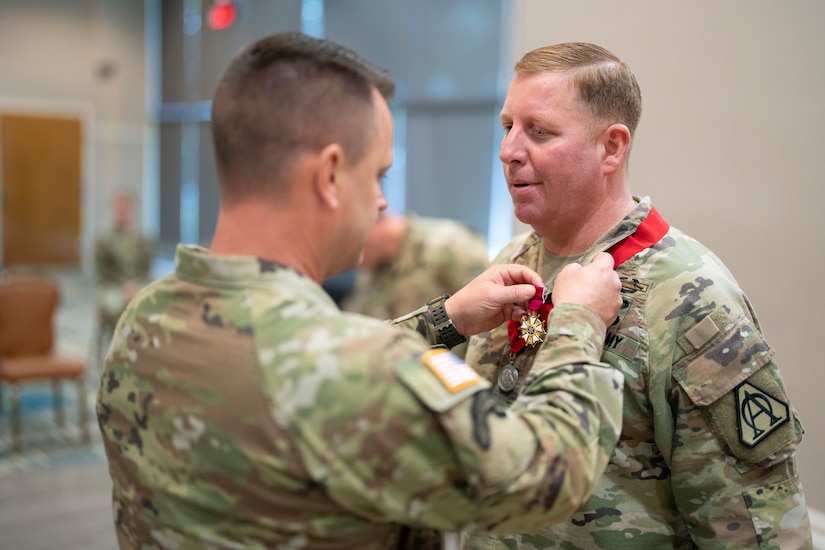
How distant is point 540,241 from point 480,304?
1.03 feet

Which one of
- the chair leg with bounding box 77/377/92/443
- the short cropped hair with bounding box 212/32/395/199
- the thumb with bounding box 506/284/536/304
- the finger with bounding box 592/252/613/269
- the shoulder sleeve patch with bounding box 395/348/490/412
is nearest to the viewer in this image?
the shoulder sleeve patch with bounding box 395/348/490/412

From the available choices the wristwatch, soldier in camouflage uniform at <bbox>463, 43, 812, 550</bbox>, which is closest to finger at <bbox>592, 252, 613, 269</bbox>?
soldier in camouflage uniform at <bbox>463, 43, 812, 550</bbox>

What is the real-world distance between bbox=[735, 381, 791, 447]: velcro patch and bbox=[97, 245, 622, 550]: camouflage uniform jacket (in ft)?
Result: 1.25

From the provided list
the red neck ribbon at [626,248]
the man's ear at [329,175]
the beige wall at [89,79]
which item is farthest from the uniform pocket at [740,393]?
the beige wall at [89,79]

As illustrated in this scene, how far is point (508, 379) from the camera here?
1.58 metres

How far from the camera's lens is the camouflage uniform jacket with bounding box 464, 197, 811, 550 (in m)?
1.38

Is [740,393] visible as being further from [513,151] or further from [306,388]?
[306,388]

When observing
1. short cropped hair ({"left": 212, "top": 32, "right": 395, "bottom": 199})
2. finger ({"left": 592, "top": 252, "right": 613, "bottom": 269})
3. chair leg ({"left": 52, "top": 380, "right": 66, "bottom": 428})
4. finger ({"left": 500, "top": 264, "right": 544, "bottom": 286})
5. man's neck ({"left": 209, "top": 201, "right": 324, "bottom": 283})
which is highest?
short cropped hair ({"left": 212, "top": 32, "right": 395, "bottom": 199})

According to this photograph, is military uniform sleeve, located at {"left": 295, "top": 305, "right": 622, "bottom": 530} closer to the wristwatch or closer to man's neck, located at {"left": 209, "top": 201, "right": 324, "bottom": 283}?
man's neck, located at {"left": 209, "top": 201, "right": 324, "bottom": 283}

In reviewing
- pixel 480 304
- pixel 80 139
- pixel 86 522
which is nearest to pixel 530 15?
pixel 480 304

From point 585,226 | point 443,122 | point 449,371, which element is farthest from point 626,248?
point 443,122

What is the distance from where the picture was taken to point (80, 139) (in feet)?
36.8

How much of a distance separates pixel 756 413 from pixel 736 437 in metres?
0.06

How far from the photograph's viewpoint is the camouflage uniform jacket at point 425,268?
4.34m
